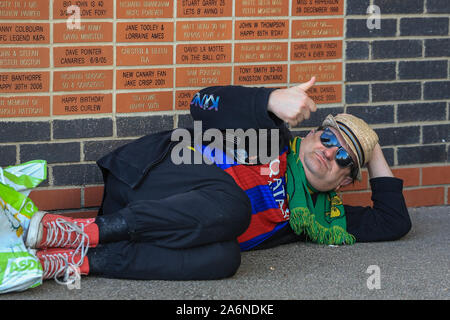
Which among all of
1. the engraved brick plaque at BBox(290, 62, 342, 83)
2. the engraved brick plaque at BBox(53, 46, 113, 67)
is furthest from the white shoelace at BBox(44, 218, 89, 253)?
the engraved brick plaque at BBox(290, 62, 342, 83)

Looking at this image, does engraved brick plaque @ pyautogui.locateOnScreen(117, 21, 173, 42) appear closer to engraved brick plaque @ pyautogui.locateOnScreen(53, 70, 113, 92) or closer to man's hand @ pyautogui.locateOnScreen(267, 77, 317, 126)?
engraved brick plaque @ pyautogui.locateOnScreen(53, 70, 113, 92)

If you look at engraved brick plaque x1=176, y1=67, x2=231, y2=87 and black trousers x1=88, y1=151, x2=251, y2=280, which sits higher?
engraved brick plaque x1=176, y1=67, x2=231, y2=87

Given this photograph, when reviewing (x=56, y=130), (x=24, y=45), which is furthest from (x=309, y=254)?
(x=24, y=45)

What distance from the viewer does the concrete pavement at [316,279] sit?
255cm

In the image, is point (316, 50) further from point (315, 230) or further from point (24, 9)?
point (24, 9)

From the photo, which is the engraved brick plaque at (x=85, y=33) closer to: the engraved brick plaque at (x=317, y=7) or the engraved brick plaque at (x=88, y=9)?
the engraved brick plaque at (x=88, y=9)

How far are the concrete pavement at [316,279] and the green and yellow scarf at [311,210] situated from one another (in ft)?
0.20

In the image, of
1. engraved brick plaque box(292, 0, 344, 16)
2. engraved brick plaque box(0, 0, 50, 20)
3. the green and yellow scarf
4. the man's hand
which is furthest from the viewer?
engraved brick plaque box(292, 0, 344, 16)

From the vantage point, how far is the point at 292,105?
279 centimetres

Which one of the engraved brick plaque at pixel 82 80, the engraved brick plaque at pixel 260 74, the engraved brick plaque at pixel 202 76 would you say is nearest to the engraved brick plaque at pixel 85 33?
the engraved brick plaque at pixel 82 80

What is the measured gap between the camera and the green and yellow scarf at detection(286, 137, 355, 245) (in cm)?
311

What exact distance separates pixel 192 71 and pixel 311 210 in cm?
88

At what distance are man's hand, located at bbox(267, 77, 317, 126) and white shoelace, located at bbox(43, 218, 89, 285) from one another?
91cm

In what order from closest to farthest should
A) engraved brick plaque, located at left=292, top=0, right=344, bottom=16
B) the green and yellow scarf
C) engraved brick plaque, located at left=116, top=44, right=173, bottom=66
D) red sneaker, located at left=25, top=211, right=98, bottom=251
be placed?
red sneaker, located at left=25, top=211, right=98, bottom=251 < the green and yellow scarf < engraved brick plaque, located at left=116, top=44, right=173, bottom=66 < engraved brick plaque, located at left=292, top=0, right=344, bottom=16
